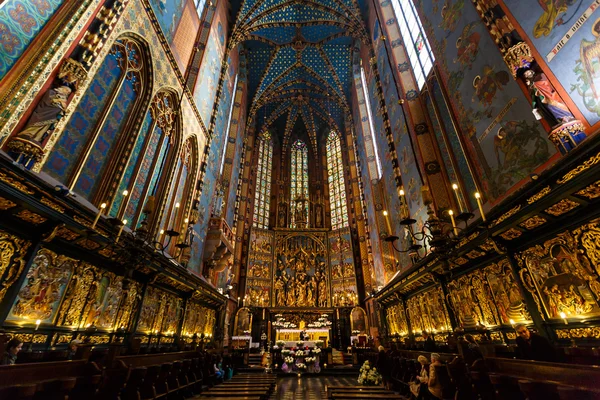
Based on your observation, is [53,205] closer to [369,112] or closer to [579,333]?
[579,333]

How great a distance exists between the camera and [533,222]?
4.88m

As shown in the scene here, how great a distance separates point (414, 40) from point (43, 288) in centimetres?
1491

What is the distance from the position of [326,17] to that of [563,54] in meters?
19.9

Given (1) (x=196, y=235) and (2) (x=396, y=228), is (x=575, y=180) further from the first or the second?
(1) (x=196, y=235)

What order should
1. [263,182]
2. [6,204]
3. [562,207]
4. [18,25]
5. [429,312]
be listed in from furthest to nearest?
1. [263,182]
2. [429,312]
3. [18,25]
4. [562,207]
5. [6,204]

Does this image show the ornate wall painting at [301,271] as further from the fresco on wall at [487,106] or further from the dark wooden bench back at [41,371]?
the dark wooden bench back at [41,371]

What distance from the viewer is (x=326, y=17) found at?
21172mm

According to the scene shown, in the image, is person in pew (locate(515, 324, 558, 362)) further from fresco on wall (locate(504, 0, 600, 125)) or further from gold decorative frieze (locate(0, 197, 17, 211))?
gold decorative frieze (locate(0, 197, 17, 211))

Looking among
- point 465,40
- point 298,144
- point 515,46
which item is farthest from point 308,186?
point 515,46

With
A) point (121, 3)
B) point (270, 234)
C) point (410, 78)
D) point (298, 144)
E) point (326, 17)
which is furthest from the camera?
point (298, 144)

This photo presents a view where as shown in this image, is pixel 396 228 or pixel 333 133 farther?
pixel 333 133

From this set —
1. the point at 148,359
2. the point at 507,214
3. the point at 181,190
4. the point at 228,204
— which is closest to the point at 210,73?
the point at 181,190

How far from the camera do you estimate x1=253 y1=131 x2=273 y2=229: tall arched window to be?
26031 mm

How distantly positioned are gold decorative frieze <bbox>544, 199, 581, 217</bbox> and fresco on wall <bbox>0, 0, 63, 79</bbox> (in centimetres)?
927
